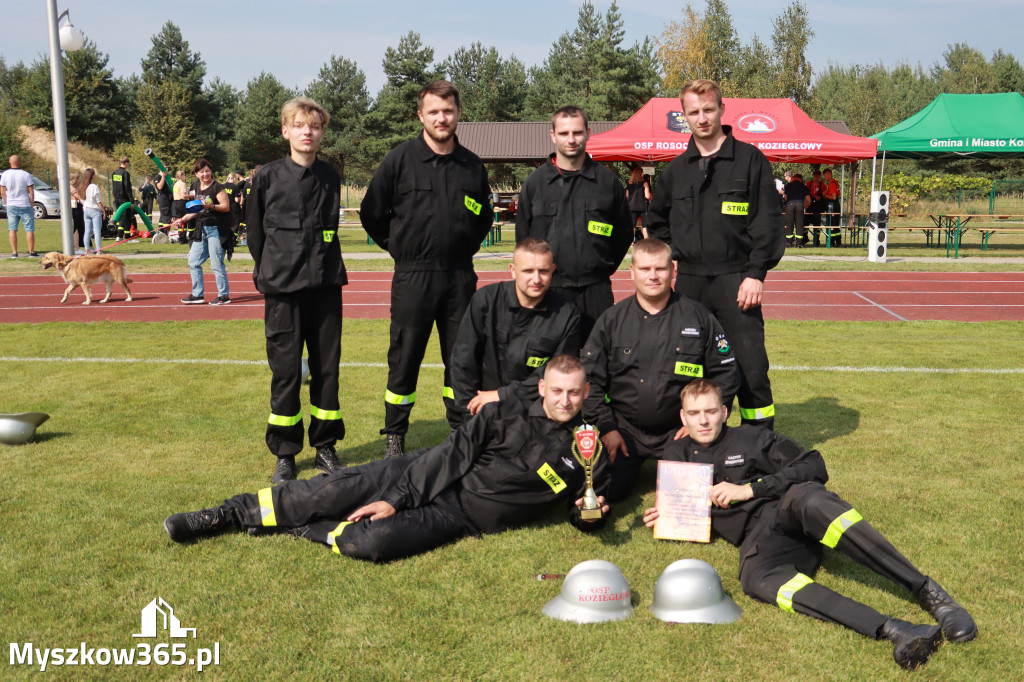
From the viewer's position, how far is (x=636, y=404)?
4.72 metres

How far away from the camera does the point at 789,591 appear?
3.39 metres

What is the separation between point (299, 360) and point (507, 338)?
1.26 m

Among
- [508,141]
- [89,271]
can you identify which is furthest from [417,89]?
[89,271]

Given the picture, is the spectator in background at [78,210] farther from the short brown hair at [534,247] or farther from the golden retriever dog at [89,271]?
the short brown hair at [534,247]

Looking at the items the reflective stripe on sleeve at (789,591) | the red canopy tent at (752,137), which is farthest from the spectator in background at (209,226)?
the red canopy tent at (752,137)

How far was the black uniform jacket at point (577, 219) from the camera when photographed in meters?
5.11

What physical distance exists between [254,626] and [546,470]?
1.54 meters

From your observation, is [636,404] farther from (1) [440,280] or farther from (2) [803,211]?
(2) [803,211]

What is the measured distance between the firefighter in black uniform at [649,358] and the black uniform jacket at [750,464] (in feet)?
1.45

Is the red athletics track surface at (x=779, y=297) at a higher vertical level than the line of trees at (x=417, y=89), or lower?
lower

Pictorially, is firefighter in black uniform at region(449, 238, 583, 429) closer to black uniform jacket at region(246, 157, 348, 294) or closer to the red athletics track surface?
black uniform jacket at region(246, 157, 348, 294)

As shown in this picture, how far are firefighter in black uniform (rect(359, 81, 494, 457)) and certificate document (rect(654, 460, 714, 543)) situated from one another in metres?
1.55

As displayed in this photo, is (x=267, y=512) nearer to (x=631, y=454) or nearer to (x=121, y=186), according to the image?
(x=631, y=454)

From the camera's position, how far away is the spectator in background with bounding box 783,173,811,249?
23.1m
